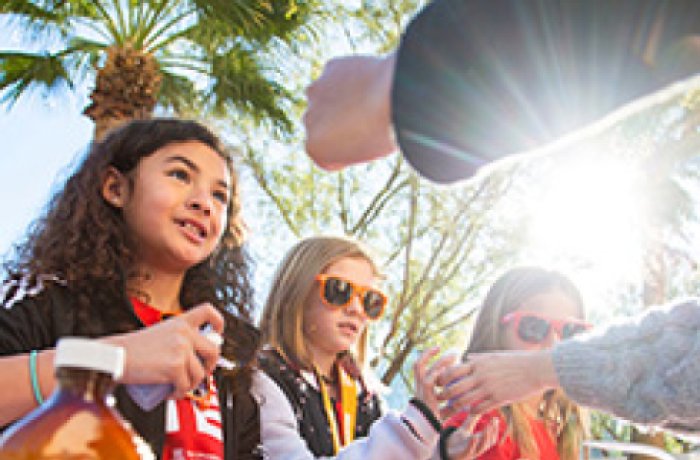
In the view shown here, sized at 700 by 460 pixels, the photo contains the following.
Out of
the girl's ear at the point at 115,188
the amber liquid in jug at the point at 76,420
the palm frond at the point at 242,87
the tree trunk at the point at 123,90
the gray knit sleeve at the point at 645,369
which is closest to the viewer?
the amber liquid in jug at the point at 76,420

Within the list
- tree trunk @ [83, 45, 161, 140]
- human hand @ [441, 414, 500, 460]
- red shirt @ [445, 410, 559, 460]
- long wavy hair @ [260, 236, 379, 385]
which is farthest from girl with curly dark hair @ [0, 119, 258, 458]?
tree trunk @ [83, 45, 161, 140]

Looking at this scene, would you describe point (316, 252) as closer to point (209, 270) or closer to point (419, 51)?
point (209, 270)

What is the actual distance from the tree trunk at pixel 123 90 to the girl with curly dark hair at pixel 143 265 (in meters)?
5.82

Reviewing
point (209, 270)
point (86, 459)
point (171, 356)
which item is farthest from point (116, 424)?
point (209, 270)

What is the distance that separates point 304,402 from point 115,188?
4.40 ft

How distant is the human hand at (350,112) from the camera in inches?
37.7

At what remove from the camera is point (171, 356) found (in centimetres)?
109

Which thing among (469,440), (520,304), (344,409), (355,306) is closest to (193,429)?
(469,440)

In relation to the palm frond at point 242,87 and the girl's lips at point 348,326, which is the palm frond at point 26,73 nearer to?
the palm frond at point 242,87

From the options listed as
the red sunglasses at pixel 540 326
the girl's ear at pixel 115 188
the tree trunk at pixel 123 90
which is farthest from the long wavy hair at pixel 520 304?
the tree trunk at pixel 123 90

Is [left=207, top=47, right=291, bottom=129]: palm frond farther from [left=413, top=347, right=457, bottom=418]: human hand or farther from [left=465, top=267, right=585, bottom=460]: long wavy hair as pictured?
[left=413, top=347, right=457, bottom=418]: human hand

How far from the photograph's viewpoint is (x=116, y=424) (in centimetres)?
76

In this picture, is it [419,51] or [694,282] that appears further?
[694,282]

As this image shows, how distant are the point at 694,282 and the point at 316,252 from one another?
1155cm
